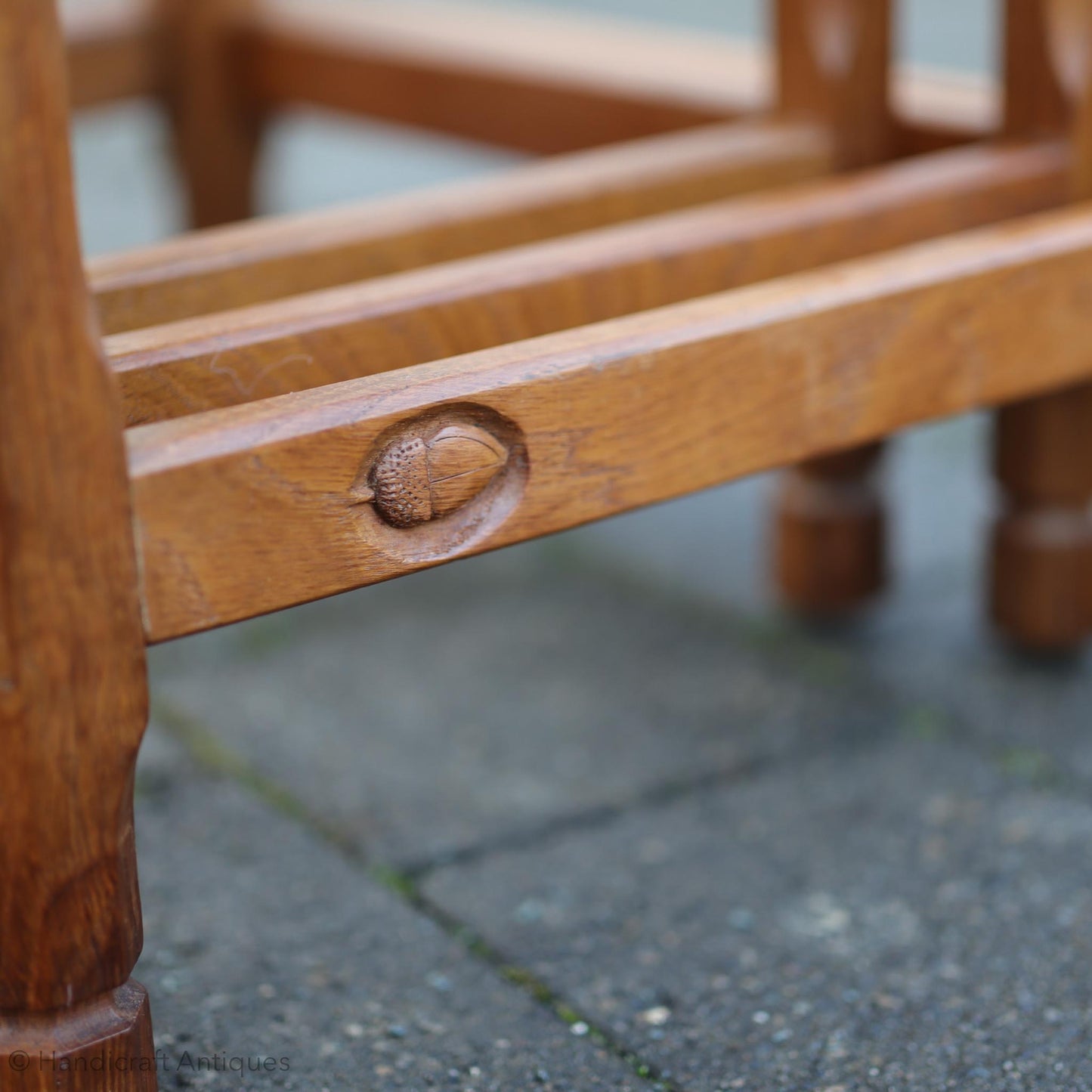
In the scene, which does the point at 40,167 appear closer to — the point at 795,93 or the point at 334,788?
the point at 334,788

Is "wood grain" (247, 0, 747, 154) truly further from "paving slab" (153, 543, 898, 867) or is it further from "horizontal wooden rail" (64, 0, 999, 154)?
"paving slab" (153, 543, 898, 867)

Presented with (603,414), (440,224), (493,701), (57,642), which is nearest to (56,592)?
(57,642)

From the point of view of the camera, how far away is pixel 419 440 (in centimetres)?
73

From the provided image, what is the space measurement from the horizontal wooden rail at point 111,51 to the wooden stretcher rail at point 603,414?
128 centimetres

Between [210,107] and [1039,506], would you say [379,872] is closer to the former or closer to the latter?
[1039,506]

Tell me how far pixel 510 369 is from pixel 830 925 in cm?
46

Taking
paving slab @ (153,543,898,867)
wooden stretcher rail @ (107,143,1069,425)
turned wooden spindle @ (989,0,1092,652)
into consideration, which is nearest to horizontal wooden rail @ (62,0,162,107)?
paving slab @ (153,543,898,867)

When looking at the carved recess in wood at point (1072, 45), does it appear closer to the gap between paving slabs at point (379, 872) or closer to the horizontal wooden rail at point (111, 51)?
the gap between paving slabs at point (379, 872)

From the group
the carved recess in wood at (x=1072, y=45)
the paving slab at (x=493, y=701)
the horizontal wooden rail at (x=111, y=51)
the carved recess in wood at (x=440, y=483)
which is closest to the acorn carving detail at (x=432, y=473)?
the carved recess in wood at (x=440, y=483)

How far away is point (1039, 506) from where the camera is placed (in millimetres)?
1334

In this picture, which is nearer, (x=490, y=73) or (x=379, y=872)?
(x=379, y=872)

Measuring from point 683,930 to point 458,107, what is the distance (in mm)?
1003

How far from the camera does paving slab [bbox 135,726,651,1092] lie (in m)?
0.88

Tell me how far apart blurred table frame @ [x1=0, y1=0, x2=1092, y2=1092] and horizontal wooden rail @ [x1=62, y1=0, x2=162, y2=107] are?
25.3 inches
